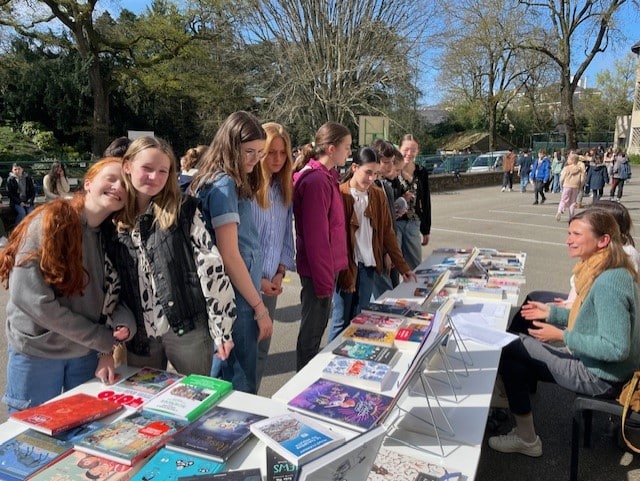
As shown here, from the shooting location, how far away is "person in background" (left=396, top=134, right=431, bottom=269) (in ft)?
15.6

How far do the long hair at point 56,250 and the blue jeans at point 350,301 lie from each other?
189 cm

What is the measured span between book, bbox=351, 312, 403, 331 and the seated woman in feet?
2.28

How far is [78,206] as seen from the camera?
1.89 meters

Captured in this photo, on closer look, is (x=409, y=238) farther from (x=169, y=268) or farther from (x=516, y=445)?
(x=169, y=268)

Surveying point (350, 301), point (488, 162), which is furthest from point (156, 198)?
point (488, 162)

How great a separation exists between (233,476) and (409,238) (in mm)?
3771

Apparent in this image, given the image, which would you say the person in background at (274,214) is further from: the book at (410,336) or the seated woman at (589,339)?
the seated woman at (589,339)

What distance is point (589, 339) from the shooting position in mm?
2260

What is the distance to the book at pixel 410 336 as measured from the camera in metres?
2.32

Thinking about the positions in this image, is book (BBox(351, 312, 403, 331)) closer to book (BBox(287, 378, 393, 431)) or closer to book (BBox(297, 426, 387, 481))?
book (BBox(287, 378, 393, 431))

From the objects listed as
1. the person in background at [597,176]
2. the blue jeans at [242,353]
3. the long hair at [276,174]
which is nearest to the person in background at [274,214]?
the long hair at [276,174]

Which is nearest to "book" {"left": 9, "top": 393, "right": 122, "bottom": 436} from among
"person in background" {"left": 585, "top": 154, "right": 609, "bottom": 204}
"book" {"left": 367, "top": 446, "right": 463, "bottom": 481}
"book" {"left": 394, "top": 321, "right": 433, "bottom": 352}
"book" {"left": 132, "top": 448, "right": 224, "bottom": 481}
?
"book" {"left": 132, "top": 448, "right": 224, "bottom": 481}

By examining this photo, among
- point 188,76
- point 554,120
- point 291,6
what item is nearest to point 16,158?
point 188,76

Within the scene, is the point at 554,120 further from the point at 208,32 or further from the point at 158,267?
the point at 158,267
